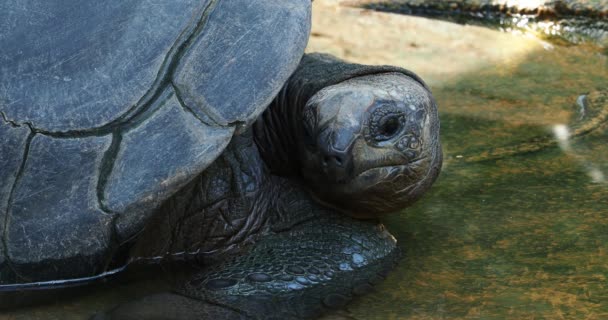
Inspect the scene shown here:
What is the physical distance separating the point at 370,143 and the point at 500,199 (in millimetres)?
838

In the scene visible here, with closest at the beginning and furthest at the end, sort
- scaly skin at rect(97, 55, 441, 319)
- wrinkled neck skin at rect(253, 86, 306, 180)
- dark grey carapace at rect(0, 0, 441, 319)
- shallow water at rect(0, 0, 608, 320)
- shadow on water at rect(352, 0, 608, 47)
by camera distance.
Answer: dark grey carapace at rect(0, 0, 441, 319), shallow water at rect(0, 0, 608, 320), scaly skin at rect(97, 55, 441, 319), wrinkled neck skin at rect(253, 86, 306, 180), shadow on water at rect(352, 0, 608, 47)

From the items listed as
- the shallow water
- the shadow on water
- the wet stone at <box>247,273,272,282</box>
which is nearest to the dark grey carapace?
the wet stone at <box>247,273,272,282</box>

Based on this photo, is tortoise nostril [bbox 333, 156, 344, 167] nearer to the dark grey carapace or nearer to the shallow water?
the dark grey carapace

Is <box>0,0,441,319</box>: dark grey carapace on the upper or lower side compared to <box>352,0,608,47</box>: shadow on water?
lower

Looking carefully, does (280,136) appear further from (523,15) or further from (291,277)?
(523,15)

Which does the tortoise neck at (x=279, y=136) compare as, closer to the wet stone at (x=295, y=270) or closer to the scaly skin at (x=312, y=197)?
the scaly skin at (x=312, y=197)

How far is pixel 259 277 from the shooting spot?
3229 mm

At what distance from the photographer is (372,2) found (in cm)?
717

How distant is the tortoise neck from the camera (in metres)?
3.68

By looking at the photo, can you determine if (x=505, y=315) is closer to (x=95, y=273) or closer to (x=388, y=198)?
(x=388, y=198)

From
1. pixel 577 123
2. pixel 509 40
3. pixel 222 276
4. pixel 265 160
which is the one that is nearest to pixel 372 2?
pixel 509 40

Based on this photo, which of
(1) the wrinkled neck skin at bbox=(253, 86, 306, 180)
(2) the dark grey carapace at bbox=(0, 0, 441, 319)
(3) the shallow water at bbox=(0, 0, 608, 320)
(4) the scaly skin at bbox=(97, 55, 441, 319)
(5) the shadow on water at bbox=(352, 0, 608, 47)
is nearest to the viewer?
(2) the dark grey carapace at bbox=(0, 0, 441, 319)

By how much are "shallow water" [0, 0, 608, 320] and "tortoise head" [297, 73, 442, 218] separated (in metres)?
0.28

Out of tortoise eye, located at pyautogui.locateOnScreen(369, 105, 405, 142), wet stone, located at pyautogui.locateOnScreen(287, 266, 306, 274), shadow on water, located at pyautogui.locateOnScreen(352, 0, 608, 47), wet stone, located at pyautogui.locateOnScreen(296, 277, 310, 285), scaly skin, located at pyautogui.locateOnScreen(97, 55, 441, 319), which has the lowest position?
wet stone, located at pyautogui.locateOnScreen(296, 277, 310, 285)
